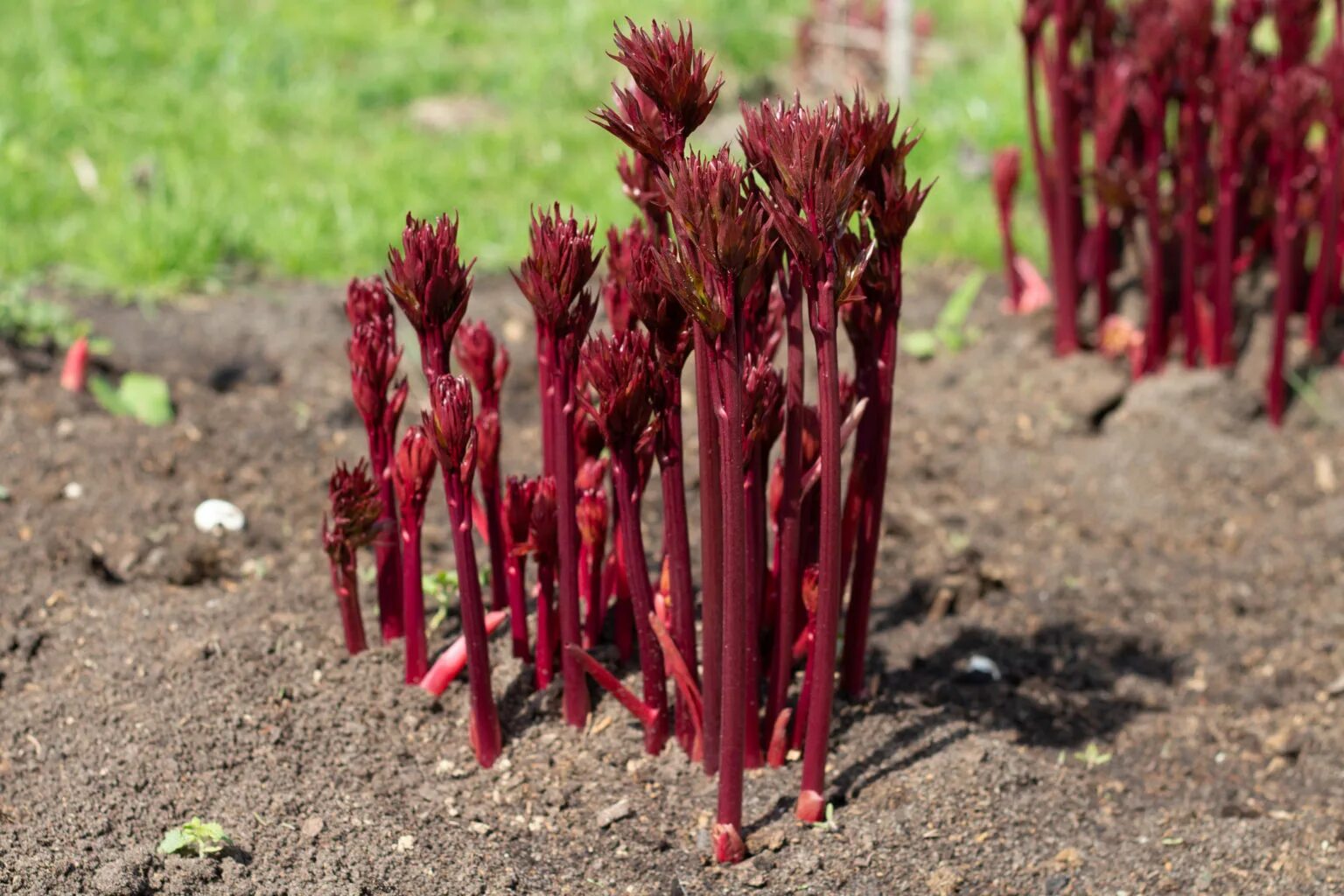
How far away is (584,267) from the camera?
2332 mm

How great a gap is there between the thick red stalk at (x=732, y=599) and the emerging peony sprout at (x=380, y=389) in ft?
2.32

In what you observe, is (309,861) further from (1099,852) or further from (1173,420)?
(1173,420)

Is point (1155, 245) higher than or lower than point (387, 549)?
higher

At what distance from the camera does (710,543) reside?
235 cm

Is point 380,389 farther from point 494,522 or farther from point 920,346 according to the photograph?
point 920,346

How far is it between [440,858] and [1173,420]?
284 centimetres

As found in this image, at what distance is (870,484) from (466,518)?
2.52 feet

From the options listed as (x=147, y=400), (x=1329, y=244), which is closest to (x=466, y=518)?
(x=147, y=400)

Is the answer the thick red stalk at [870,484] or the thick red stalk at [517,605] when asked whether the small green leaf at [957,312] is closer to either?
the thick red stalk at [870,484]

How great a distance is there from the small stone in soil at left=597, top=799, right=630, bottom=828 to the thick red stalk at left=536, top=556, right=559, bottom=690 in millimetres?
325

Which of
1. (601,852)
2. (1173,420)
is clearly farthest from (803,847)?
(1173,420)

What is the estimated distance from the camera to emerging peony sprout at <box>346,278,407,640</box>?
2.62 meters

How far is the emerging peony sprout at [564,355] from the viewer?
2295mm

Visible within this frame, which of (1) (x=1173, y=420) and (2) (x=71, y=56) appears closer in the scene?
(1) (x=1173, y=420)
